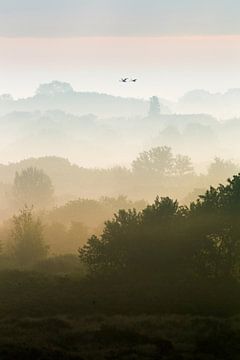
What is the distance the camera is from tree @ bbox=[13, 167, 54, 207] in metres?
158

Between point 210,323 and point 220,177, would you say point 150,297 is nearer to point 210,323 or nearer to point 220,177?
point 210,323

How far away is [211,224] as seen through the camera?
6631 centimetres

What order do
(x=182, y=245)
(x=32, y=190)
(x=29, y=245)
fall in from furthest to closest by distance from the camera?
(x=32, y=190)
(x=29, y=245)
(x=182, y=245)

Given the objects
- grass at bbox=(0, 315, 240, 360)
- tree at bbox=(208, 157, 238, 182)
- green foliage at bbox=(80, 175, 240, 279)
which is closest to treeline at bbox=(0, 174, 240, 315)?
green foliage at bbox=(80, 175, 240, 279)

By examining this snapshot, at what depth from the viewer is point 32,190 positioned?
518 ft

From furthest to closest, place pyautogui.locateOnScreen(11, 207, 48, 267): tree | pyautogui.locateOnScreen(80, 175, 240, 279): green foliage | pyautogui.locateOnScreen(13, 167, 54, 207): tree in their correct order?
1. pyautogui.locateOnScreen(13, 167, 54, 207): tree
2. pyautogui.locateOnScreen(11, 207, 48, 267): tree
3. pyautogui.locateOnScreen(80, 175, 240, 279): green foliage

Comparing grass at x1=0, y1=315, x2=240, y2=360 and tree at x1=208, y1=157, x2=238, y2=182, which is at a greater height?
tree at x1=208, y1=157, x2=238, y2=182

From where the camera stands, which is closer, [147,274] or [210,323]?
[210,323]

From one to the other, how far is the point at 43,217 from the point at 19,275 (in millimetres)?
57421

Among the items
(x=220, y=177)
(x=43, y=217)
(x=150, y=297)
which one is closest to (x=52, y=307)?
(x=150, y=297)

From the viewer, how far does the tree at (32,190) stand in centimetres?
15812

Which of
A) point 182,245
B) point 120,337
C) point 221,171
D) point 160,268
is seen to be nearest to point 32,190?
point 221,171

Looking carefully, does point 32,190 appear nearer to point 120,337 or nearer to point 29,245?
point 29,245

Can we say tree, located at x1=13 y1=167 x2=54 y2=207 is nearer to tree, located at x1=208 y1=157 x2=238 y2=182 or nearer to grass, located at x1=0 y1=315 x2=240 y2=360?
tree, located at x1=208 y1=157 x2=238 y2=182
